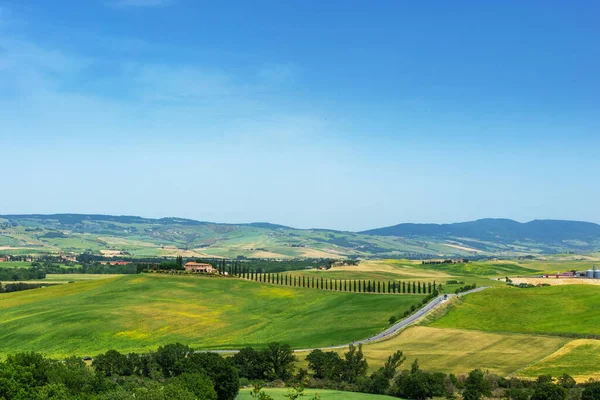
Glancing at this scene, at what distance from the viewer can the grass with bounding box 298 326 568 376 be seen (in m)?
99.0

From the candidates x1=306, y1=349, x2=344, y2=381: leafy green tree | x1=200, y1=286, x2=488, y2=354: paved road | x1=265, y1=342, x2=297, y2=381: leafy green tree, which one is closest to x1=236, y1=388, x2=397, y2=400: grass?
x1=306, y1=349, x2=344, y2=381: leafy green tree

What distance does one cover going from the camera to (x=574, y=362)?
98.7m

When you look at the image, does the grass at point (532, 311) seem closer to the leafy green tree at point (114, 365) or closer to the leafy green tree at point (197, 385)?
the leafy green tree at point (114, 365)

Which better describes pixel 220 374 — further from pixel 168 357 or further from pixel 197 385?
pixel 168 357

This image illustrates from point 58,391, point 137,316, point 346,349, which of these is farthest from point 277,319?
point 58,391

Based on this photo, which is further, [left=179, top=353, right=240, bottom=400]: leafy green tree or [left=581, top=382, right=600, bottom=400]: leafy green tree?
[left=179, top=353, right=240, bottom=400]: leafy green tree

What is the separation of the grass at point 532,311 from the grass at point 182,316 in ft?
49.2

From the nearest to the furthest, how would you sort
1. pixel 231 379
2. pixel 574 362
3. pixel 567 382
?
pixel 231 379 → pixel 567 382 → pixel 574 362

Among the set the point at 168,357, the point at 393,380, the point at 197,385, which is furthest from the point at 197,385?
the point at 393,380

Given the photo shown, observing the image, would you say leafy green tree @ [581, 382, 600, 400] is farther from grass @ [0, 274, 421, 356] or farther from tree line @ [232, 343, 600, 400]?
grass @ [0, 274, 421, 356]

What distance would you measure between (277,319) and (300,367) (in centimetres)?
5212

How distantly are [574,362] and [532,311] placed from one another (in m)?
43.2

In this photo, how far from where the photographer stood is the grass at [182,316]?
128 metres

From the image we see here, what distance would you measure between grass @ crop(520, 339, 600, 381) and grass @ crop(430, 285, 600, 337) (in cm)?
961
